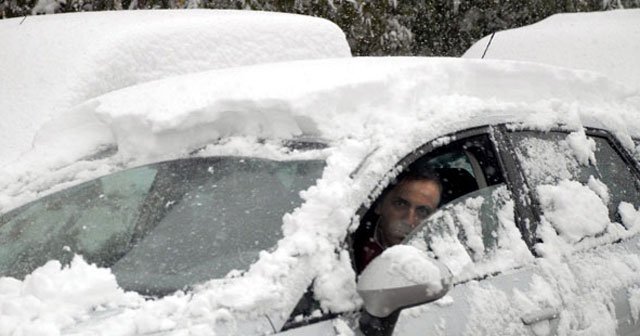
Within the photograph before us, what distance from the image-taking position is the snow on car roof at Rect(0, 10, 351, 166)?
440 centimetres

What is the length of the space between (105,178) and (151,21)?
Answer: 5.84 ft

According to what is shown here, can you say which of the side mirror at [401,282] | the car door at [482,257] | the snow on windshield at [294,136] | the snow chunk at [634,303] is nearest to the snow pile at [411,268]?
the side mirror at [401,282]

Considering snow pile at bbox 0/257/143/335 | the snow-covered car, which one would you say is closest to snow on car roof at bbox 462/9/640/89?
the snow-covered car

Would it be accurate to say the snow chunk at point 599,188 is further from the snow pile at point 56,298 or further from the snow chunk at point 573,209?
the snow pile at point 56,298

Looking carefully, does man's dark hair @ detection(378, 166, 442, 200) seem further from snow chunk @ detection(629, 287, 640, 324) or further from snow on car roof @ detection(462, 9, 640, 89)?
snow on car roof @ detection(462, 9, 640, 89)

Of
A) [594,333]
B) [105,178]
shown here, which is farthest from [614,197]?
[105,178]

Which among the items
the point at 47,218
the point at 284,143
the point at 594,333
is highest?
the point at 284,143

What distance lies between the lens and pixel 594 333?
3295mm

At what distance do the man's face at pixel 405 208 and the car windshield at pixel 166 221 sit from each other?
0.38 metres

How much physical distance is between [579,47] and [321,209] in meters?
5.28

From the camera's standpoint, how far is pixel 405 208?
328 cm

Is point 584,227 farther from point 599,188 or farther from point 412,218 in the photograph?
point 412,218

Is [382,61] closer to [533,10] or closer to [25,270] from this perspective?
[25,270]

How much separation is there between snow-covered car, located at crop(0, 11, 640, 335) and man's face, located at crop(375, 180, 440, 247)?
11 cm
